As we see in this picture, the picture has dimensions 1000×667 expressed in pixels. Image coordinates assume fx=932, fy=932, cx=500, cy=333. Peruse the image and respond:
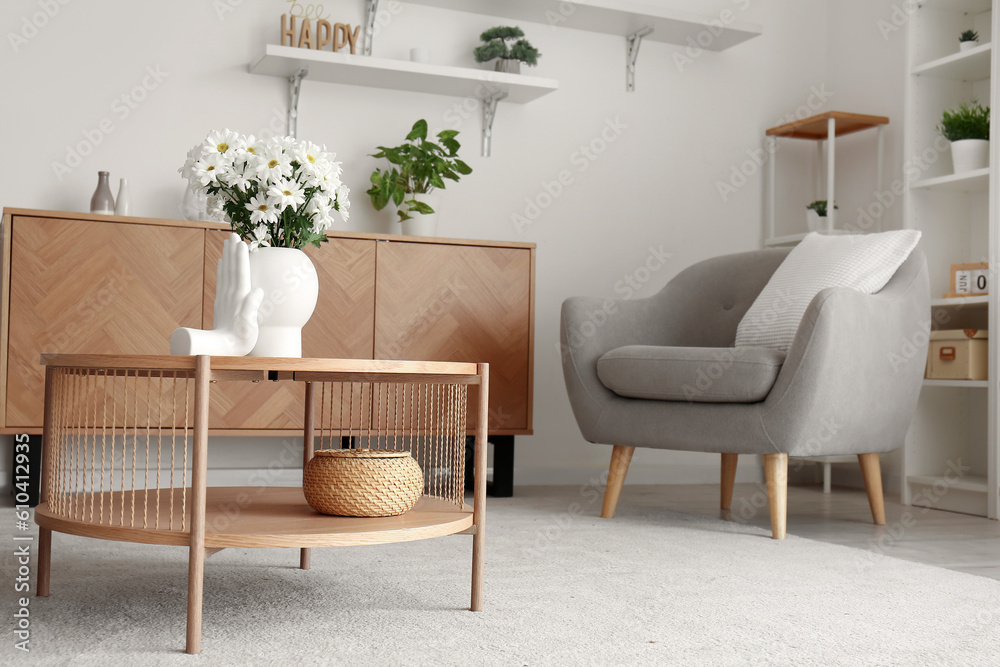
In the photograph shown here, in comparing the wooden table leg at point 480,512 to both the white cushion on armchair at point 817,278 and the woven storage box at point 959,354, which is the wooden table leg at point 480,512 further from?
the woven storage box at point 959,354

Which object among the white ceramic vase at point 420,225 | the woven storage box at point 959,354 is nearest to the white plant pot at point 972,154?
the woven storage box at point 959,354

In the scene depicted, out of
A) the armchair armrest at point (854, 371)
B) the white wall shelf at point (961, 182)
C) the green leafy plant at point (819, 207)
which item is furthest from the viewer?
the green leafy plant at point (819, 207)

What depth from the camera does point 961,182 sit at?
3268mm

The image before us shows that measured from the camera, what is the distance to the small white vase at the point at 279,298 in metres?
1.63

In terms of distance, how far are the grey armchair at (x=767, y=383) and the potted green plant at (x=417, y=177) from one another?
773 millimetres

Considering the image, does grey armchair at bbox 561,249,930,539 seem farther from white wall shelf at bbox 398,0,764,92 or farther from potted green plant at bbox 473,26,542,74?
white wall shelf at bbox 398,0,764,92

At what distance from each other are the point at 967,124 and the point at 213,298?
8.67ft

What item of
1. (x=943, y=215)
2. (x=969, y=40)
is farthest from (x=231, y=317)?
(x=969, y=40)

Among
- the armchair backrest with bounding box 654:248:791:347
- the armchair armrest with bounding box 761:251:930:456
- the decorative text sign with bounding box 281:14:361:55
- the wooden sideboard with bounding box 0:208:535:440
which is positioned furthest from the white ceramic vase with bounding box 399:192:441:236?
the armchair armrest with bounding box 761:251:930:456

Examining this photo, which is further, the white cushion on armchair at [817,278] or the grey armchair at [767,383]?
the white cushion on armchair at [817,278]

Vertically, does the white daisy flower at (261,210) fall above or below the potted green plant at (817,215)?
below

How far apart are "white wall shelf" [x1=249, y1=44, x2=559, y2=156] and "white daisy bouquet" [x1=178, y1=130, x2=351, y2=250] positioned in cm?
172

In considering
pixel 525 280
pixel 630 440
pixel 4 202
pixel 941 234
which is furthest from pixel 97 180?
pixel 941 234

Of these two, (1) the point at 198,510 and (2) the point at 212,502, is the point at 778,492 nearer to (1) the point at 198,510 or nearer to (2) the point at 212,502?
(2) the point at 212,502
